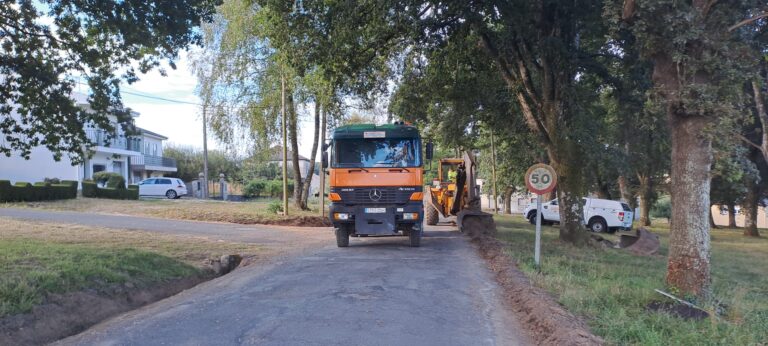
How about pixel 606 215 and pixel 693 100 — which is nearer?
pixel 693 100

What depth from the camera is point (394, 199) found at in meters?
14.5

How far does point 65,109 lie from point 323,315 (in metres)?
9.09

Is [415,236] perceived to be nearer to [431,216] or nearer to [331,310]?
[331,310]

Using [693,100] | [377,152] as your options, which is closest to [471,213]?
[377,152]

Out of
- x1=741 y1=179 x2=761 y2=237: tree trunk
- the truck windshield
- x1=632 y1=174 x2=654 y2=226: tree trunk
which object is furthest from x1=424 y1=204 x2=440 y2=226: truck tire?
x1=741 y1=179 x2=761 y2=237: tree trunk

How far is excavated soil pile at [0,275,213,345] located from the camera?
6.70 m

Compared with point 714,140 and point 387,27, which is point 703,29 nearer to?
point 714,140

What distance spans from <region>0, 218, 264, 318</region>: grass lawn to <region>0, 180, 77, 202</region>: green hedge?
10.7 metres

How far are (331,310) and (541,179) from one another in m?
5.99

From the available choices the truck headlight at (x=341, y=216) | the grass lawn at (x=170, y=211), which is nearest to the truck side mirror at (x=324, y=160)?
the truck headlight at (x=341, y=216)

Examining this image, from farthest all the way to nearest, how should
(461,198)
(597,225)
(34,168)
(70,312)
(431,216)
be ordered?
(34,168), (597,225), (431,216), (461,198), (70,312)

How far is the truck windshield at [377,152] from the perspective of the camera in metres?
14.6

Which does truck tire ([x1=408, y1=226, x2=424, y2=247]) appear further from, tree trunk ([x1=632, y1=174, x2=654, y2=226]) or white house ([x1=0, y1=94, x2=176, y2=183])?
tree trunk ([x1=632, y1=174, x2=654, y2=226])

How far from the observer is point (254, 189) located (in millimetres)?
56062
